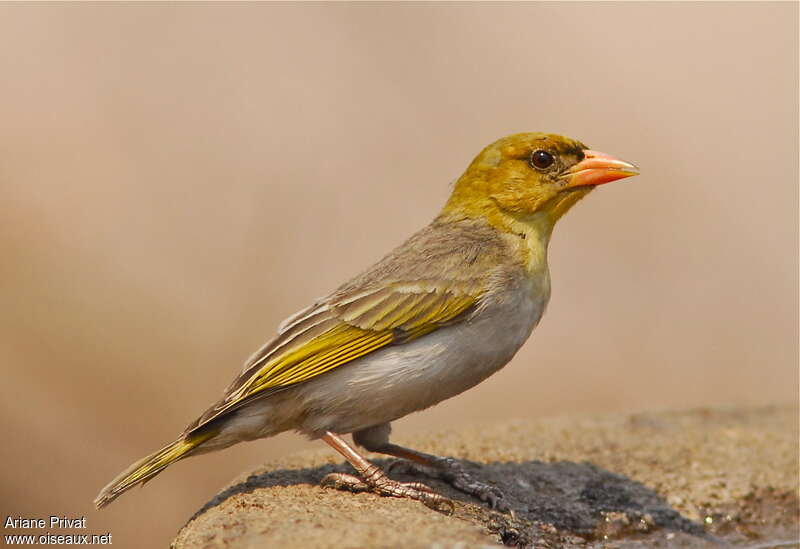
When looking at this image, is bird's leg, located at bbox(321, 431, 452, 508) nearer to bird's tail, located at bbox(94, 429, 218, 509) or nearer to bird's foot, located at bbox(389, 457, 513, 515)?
bird's foot, located at bbox(389, 457, 513, 515)

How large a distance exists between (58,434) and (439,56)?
5.96 metres

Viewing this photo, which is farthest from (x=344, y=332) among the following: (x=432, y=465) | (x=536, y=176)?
(x=536, y=176)

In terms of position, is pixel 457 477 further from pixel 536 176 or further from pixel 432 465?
pixel 536 176

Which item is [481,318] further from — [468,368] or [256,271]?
[256,271]

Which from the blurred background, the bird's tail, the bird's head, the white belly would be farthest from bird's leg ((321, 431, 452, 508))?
the blurred background

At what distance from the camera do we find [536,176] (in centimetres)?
572

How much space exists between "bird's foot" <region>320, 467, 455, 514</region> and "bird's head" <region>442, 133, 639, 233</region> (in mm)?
1555

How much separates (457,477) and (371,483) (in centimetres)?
55

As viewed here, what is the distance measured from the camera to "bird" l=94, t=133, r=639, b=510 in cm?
500

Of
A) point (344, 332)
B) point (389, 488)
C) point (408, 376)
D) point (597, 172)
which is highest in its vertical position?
point (597, 172)

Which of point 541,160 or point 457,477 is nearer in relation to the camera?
point 457,477

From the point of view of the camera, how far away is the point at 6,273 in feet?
29.1

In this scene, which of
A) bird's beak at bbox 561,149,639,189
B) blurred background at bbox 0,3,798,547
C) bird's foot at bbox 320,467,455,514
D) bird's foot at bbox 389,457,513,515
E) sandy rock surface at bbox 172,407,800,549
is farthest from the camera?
blurred background at bbox 0,3,798,547

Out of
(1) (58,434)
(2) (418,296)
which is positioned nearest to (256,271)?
(1) (58,434)
